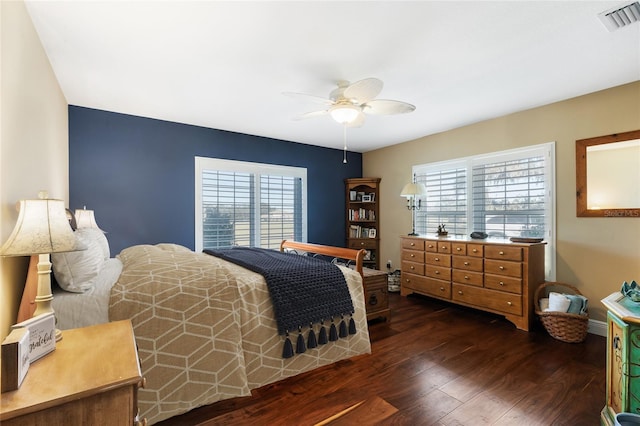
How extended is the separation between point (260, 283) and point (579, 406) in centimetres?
225

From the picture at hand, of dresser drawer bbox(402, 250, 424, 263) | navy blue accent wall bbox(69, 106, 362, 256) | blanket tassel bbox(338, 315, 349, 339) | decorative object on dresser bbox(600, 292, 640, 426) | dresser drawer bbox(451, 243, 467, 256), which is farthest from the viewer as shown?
dresser drawer bbox(402, 250, 424, 263)

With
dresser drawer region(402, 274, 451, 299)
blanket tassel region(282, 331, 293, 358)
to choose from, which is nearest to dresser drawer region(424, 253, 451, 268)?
dresser drawer region(402, 274, 451, 299)

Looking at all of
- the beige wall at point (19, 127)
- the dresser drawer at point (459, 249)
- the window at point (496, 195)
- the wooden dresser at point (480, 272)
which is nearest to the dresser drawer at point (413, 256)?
the wooden dresser at point (480, 272)

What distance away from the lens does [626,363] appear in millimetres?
1548

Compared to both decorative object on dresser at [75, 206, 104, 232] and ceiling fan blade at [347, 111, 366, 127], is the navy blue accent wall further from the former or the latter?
ceiling fan blade at [347, 111, 366, 127]

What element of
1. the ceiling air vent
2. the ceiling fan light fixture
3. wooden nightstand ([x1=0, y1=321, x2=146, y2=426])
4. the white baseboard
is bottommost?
the white baseboard

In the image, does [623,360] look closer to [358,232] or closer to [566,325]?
[566,325]

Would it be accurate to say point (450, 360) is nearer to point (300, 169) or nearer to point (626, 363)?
point (626, 363)

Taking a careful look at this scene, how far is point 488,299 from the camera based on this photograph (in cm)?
345

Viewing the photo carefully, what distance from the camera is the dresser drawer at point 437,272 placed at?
3.87 meters

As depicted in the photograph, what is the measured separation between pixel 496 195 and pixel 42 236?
4413mm

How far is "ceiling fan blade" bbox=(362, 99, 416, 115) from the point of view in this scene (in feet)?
8.39

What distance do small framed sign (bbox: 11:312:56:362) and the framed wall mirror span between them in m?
4.35

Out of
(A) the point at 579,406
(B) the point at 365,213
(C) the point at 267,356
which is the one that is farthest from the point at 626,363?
(B) the point at 365,213
